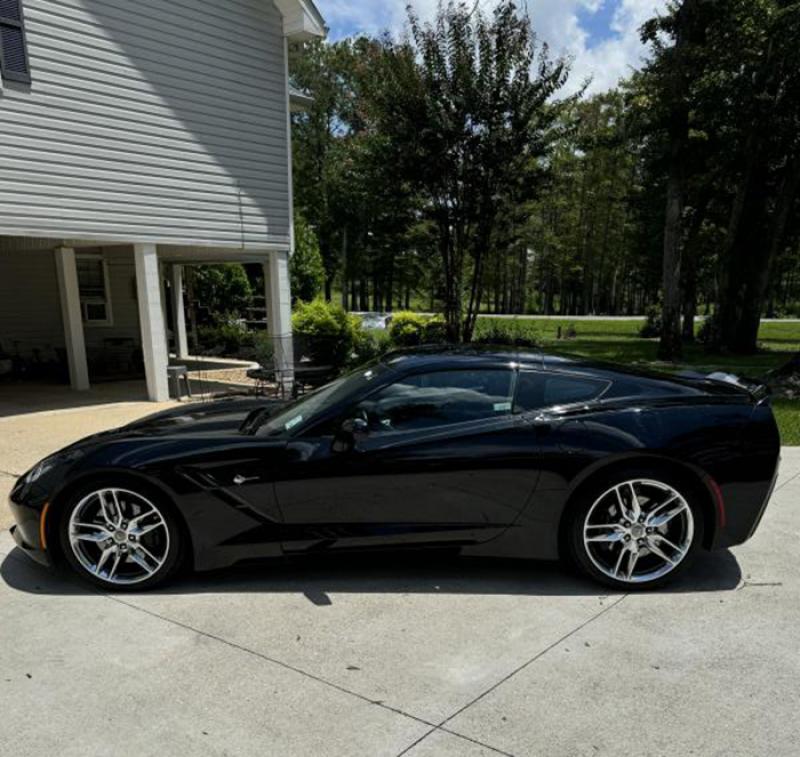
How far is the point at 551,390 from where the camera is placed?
11.2ft

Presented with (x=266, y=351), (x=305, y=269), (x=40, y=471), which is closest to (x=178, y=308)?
(x=266, y=351)

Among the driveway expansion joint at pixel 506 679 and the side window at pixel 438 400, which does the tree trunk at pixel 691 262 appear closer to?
the side window at pixel 438 400

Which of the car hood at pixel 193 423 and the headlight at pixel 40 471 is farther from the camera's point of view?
the car hood at pixel 193 423

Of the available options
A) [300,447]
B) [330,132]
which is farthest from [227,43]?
[330,132]

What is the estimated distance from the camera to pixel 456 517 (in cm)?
327

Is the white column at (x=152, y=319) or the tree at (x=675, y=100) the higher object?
the tree at (x=675, y=100)

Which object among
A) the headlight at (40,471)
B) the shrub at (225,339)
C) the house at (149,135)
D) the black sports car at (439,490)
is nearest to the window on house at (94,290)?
the house at (149,135)

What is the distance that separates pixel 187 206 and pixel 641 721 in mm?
9050

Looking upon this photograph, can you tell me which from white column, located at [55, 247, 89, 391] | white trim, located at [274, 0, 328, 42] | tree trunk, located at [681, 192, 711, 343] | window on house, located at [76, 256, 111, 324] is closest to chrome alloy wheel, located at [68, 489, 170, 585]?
white column, located at [55, 247, 89, 391]

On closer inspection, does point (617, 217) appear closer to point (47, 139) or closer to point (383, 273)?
point (383, 273)

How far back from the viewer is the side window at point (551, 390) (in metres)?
3.38

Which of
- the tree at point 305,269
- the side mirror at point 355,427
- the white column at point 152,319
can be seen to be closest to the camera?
the side mirror at point 355,427

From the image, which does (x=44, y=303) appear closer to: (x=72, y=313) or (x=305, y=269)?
(x=72, y=313)

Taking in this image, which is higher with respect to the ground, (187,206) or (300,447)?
(187,206)
